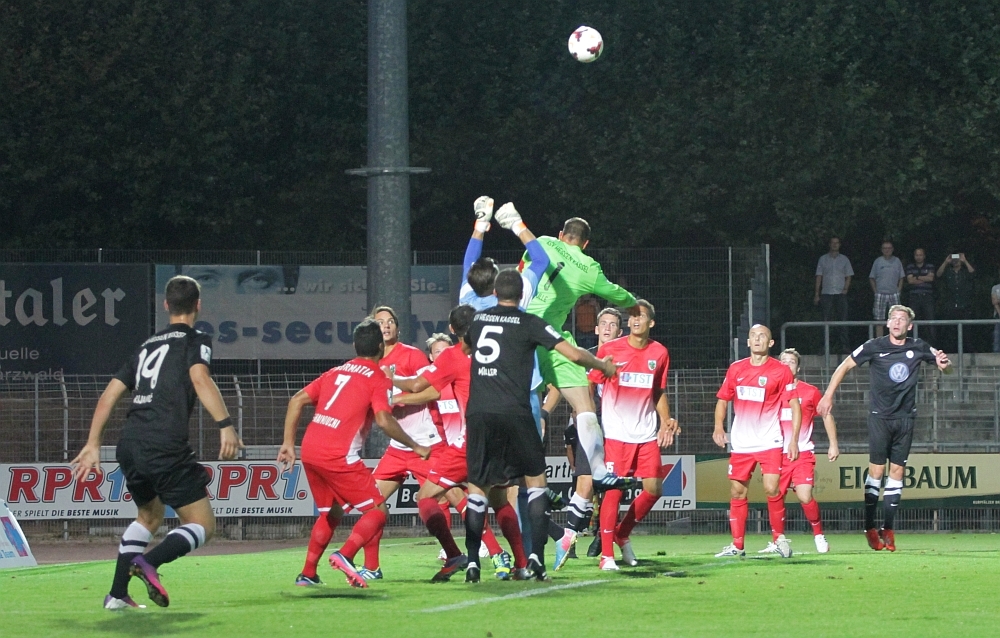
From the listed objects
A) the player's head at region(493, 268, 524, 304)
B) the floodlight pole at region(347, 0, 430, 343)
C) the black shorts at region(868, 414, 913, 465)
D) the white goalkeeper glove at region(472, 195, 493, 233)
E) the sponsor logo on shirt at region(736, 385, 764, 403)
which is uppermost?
the floodlight pole at region(347, 0, 430, 343)

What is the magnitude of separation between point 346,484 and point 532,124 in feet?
73.2

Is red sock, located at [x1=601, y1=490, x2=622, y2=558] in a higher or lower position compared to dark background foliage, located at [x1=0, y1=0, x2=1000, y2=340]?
lower

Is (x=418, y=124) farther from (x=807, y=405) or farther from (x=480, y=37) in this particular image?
(x=807, y=405)

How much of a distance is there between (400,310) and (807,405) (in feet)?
15.7

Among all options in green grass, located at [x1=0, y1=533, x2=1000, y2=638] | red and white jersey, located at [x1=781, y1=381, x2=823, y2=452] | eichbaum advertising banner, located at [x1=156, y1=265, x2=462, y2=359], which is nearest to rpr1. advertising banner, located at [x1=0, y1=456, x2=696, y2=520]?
red and white jersey, located at [x1=781, y1=381, x2=823, y2=452]

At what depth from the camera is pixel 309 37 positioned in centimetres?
3136

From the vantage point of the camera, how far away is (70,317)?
2383 cm

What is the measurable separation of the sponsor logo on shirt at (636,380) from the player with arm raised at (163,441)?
4479 mm

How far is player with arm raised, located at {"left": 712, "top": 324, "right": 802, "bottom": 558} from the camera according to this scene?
45.7 ft

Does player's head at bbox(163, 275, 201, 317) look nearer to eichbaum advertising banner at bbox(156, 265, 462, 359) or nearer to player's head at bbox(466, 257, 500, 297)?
player's head at bbox(466, 257, 500, 297)

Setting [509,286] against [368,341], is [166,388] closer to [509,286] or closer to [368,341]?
[368,341]

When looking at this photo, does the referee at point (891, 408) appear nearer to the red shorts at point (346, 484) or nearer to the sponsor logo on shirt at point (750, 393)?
the sponsor logo on shirt at point (750, 393)

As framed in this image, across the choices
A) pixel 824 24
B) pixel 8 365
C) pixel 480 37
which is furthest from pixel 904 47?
pixel 8 365

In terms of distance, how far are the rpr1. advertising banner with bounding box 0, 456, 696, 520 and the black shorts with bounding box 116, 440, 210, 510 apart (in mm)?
10599
